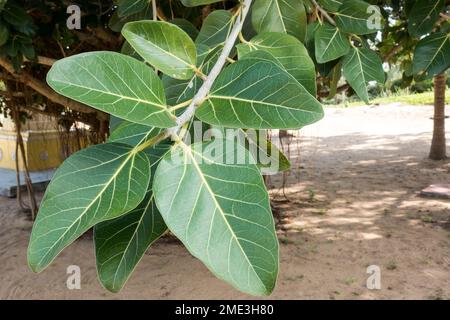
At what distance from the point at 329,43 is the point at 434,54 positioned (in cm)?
32

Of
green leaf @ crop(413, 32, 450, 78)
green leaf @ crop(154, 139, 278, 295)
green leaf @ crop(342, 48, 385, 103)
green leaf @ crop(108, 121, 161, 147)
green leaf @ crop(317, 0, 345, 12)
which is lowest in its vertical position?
green leaf @ crop(154, 139, 278, 295)

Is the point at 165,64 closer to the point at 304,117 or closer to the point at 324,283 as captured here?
the point at 304,117

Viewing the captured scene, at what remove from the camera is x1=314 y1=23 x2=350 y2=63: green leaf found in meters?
0.75

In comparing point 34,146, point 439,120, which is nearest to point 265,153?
point 34,146

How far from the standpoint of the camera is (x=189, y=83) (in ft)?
1.98

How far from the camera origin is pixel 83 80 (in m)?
0.42

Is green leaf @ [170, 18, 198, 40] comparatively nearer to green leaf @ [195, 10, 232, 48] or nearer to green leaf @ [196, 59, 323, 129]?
green leaf @ [195, 10, 232, 48]

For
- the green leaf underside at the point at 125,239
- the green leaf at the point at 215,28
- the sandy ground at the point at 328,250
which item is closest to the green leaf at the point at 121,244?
the green leaf underside at the point at 125,239

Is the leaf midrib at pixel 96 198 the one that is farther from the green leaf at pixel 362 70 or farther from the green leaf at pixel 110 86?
the green leaf at pixel 362 70

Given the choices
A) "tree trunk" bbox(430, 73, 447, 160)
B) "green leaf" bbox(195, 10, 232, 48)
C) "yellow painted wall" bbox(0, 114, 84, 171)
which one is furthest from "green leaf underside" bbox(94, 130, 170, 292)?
"tree trunk" bbox(430, 73, 447, 160)

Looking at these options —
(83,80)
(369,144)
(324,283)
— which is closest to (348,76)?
(83,80)

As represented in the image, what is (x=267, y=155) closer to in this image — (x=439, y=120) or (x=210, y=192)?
(x=210, y=192)

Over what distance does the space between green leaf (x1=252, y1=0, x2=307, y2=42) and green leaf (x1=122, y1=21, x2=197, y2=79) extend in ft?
0.83

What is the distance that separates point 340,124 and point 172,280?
10240mm
